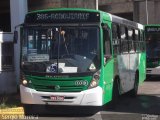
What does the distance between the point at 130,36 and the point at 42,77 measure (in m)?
5.17

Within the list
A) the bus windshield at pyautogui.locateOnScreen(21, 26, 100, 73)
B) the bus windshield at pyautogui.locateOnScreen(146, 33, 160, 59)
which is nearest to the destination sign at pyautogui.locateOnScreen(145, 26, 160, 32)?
the bus windshield at pyautogui.locateOnScreen(146, 33, 160, 59)

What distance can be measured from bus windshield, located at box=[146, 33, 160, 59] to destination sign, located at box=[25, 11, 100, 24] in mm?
13847

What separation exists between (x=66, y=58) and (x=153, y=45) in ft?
48.3

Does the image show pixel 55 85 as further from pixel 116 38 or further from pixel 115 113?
pixel 116 38

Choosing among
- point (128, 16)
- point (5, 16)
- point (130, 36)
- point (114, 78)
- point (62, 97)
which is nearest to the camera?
point (62, 97)

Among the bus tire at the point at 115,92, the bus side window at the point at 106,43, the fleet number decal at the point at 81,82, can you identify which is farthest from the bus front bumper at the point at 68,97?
the bus tire at the point at 115,92

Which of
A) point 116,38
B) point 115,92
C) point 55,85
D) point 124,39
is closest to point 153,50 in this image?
point 124,39

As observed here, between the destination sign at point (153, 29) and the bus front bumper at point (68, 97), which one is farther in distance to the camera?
the destination sign at point (153, 29)

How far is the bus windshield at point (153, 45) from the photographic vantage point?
26.1m

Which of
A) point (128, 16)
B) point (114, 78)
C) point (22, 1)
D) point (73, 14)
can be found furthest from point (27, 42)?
point (128, 16)

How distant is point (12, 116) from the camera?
12664 mm

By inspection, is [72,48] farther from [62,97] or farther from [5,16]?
[5,16]

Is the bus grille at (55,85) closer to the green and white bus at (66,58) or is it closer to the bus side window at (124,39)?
the green and white bus at (66,58)

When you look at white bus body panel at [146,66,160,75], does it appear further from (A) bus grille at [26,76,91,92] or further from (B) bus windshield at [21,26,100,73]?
(A) bus grille at [26,76,91,92]
